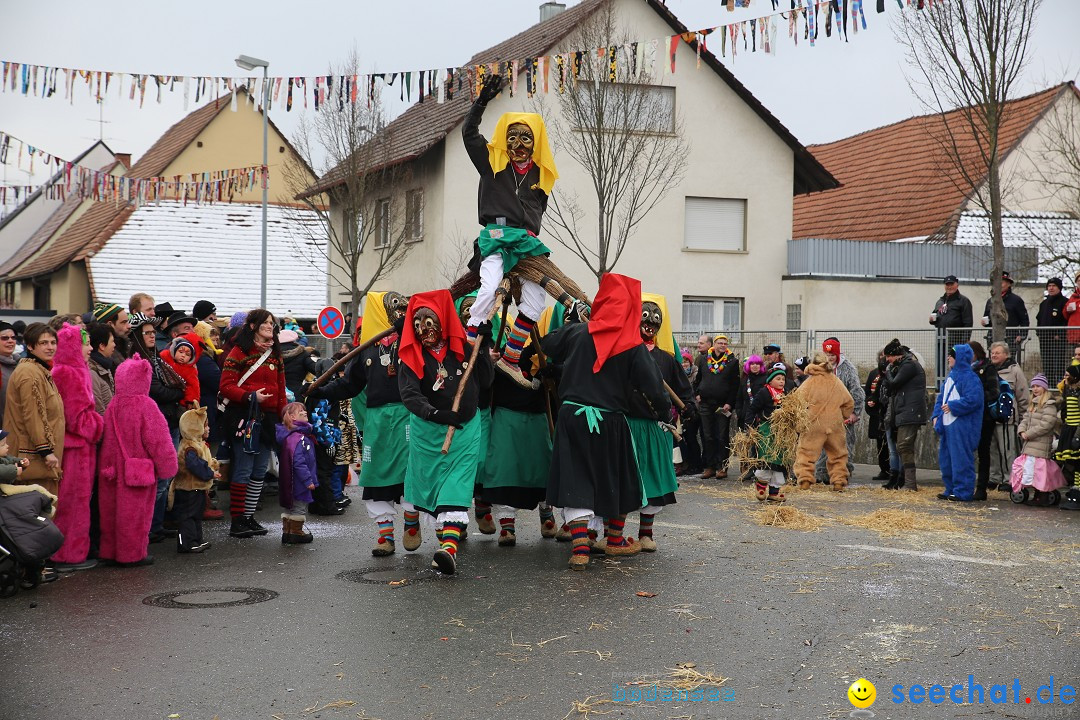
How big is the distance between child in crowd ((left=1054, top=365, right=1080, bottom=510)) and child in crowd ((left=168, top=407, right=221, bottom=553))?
30.2 feet

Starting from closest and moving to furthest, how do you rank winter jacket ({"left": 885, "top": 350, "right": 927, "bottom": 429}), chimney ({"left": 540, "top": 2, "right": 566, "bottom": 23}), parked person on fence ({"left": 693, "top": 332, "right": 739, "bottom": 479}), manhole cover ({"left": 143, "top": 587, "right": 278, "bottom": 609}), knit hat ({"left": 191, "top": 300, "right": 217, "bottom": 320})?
manhole cover ({"left": 143, "top": 587, "right": 278, "bottom": 609})
knit hat ({"left": 191, "top": 300, "right": 217, "bottom": 320})
winter jacket ({"left": 885, "top": 350, "right": 927, "bottom": 429})
parked person on fence ({"left": 693, "top": 332, "right": 739, "bottom": 479})
chimney ({"left": 540, "top": 2, "right": 566, "bottom": 23})

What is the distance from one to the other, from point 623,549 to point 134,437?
392 cm

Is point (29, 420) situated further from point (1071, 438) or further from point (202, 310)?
point (1071, 438)

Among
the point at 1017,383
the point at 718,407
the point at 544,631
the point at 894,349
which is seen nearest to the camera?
the point at 544,631

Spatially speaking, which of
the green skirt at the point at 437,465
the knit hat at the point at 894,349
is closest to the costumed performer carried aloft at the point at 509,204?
the green skirt at the point at 437,465

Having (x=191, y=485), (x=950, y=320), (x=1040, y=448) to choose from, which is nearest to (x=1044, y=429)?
(x=1040, y=448)

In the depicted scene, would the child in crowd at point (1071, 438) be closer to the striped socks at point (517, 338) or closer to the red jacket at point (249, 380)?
the striped socks at point (517, 338)

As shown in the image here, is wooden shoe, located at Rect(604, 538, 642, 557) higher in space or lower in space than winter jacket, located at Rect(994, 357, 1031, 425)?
lower

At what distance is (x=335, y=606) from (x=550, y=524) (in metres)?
3.23

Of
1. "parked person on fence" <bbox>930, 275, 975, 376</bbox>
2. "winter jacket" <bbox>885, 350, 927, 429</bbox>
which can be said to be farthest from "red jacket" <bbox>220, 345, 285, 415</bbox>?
"parked person on fence" <bbox>930, 275, 975, 376</bbox>

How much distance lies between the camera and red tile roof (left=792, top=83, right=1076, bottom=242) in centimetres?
2895

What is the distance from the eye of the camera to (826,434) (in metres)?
14.7

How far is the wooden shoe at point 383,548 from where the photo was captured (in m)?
9.11

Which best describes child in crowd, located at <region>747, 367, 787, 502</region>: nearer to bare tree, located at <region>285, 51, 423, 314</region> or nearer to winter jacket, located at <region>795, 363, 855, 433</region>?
winter jacket, located at <region>795, 363, 855, 433</region>
